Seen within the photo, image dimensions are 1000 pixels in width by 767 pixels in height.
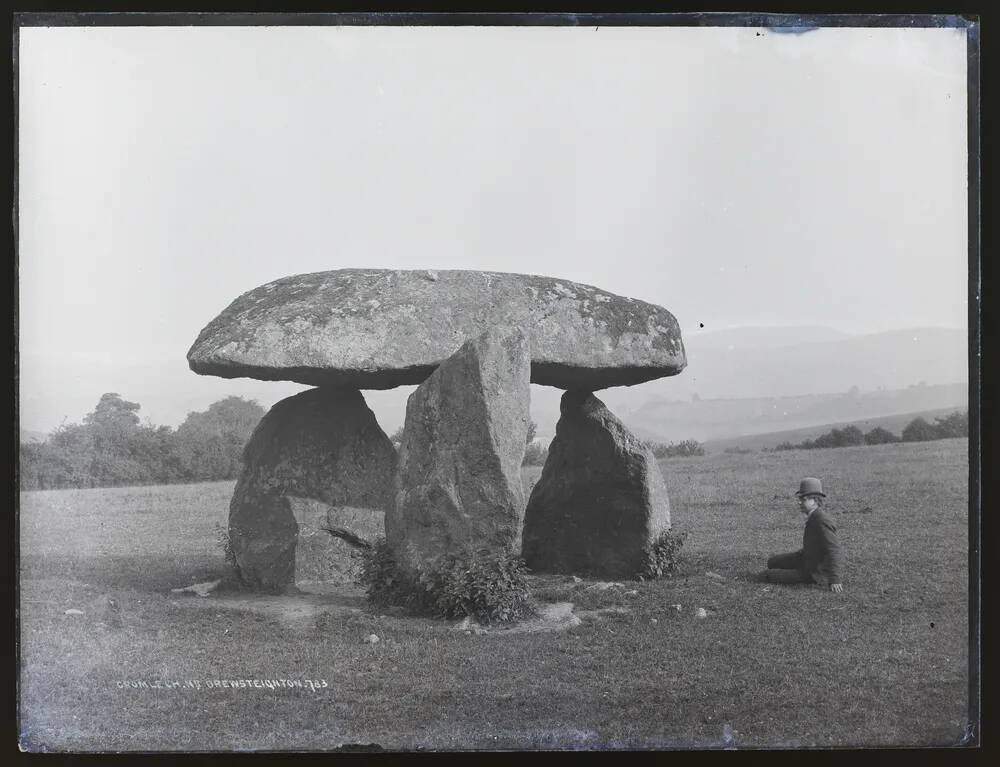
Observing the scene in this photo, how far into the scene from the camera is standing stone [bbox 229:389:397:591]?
12.0 metres

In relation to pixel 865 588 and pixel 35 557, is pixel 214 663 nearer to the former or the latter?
pixel 35 557

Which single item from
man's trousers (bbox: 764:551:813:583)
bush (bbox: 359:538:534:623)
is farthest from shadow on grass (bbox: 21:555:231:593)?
man's trousers (bbox: 764:551:813:583)

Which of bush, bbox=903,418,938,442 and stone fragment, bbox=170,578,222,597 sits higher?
bush, bbox=903,418,938,442

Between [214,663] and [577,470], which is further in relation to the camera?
[577,470]

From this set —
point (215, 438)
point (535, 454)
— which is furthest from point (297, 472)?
point (535, 454)

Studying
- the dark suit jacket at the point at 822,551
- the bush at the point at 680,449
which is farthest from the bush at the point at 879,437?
the dark suit jacket at the point at 822,551

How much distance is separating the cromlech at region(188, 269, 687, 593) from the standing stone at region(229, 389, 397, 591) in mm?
16

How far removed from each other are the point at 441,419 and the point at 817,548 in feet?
14.1

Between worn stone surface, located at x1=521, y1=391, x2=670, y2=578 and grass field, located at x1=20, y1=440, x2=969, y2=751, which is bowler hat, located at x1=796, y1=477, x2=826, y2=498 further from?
worn stone surface, located at x1=521, y1=391, x2=670, y2=578

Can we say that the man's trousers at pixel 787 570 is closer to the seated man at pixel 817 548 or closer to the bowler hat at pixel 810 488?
the seated man at pixel 817 548

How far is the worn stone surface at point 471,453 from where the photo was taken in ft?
33.6

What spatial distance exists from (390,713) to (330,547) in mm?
3658

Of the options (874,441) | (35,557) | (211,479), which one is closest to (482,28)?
(35,557)

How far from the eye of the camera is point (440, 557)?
10406 millimetres
